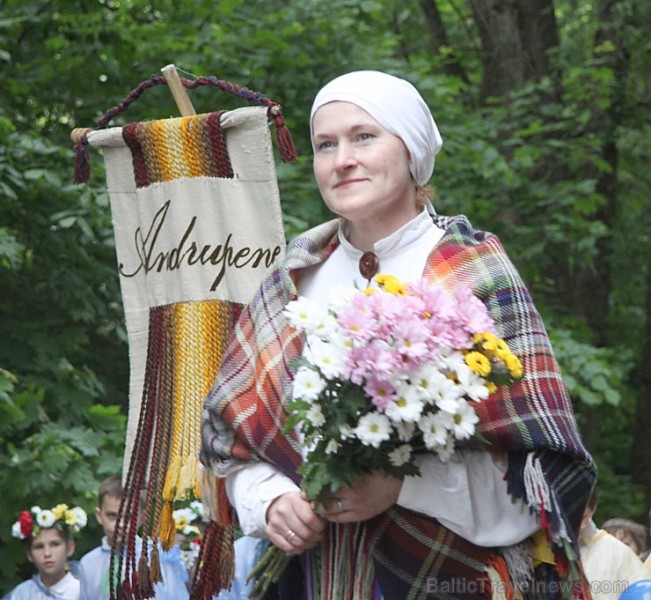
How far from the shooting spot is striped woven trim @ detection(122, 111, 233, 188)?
3.70 m

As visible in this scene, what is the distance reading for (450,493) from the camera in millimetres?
2453

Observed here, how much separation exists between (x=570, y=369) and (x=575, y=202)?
1.44 metres

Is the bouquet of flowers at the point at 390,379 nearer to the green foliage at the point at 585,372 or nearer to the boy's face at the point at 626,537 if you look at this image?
the boy's face at the point at 626,537

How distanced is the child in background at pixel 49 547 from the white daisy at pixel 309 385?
3989mm

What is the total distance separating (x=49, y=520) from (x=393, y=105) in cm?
398

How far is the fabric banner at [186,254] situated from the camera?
3555 millimetres

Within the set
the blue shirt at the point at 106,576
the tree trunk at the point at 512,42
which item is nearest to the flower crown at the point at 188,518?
the blue shirt at the point at 106,576

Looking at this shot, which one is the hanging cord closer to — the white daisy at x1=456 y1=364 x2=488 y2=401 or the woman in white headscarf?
the woman in white headscarf

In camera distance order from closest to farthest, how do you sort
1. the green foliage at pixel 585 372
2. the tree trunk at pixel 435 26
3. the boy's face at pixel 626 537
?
the boy's face at pixel 626 537
the green foliage at pixel 585 372
the tree trunk at pixel 435 26

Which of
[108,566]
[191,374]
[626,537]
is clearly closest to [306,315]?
[191,374]

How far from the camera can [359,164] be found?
2.67 meters

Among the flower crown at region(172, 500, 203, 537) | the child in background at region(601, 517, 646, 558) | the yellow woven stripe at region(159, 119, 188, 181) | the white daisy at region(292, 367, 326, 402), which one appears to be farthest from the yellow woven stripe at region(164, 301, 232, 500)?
the child in background at region(601, 517, 646, 558)

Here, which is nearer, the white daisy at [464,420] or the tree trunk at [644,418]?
the white daisy at [464,420]

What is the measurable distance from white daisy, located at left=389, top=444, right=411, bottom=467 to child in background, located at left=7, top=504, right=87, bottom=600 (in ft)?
13.1
